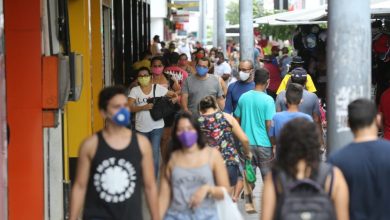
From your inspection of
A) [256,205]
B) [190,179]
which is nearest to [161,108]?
[256,205]

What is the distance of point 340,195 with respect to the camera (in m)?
5.80

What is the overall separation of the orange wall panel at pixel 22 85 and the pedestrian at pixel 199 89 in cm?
375

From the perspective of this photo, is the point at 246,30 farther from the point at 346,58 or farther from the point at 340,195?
the point at 340,195

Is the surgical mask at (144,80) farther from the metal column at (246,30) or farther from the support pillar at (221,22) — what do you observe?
the support pillar at (221,22)

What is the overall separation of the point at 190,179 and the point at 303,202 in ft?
4.40

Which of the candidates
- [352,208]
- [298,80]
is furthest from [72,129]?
[352,208]

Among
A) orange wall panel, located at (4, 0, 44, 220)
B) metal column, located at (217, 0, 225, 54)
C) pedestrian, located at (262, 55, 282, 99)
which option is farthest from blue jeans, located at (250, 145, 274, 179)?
metal column, located at (217, 0, 225, 54)

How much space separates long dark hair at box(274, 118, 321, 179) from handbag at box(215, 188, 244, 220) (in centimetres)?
102

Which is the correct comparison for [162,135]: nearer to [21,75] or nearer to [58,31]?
[58,31]

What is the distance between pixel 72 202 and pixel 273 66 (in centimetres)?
1381

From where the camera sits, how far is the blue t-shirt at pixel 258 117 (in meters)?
10.9

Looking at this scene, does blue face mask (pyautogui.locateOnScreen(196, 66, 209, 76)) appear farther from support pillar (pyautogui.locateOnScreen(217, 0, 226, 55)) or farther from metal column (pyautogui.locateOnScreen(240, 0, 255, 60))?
support pillar (pyautogui.locateOnScreen(217, 0, 226, 55))

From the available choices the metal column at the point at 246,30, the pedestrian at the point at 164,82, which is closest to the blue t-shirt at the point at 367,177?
the pedestrian at the point at 164,82

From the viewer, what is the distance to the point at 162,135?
41.0 ft
